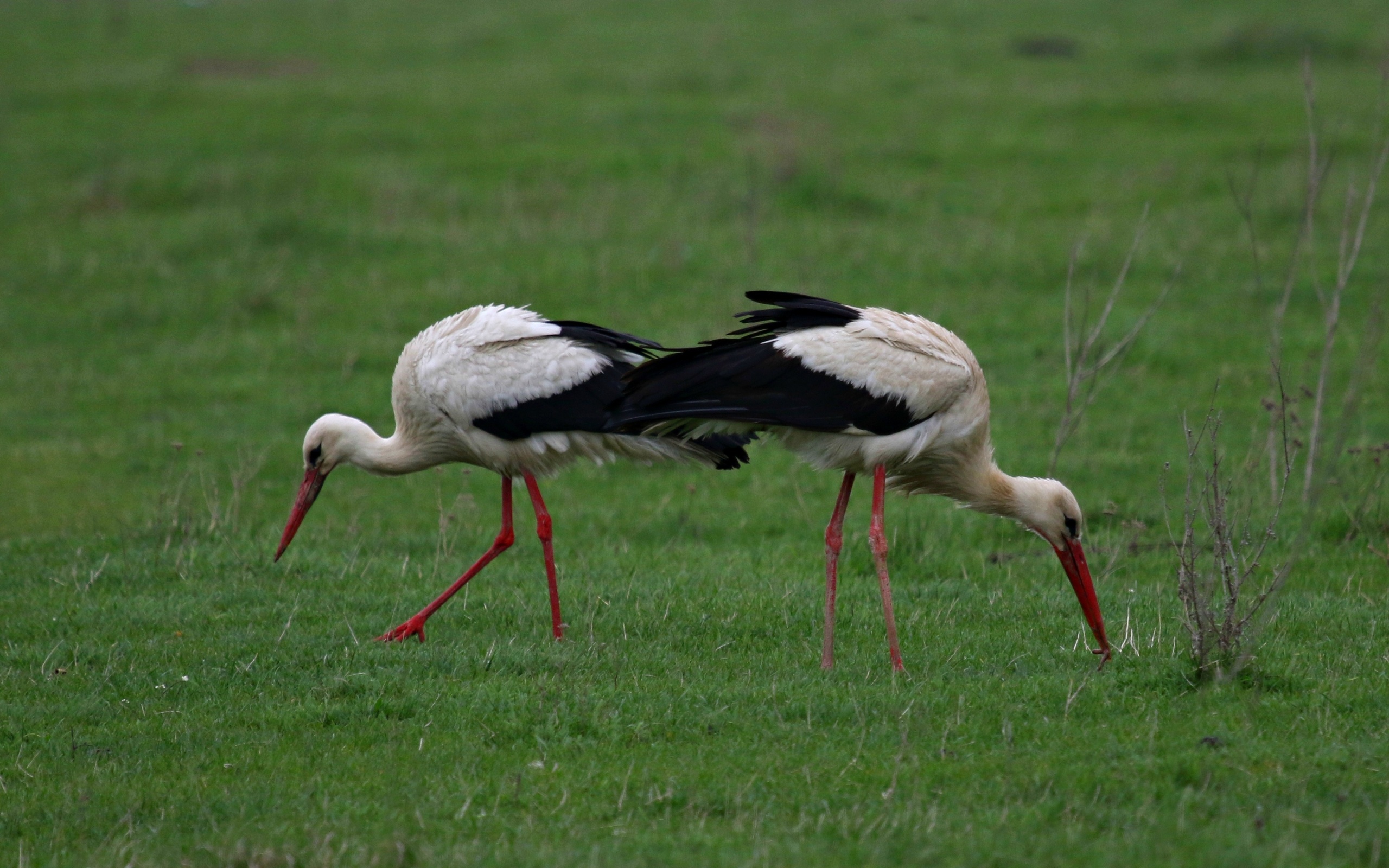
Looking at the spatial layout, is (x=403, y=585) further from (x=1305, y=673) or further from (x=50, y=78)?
(x=50, y=78)

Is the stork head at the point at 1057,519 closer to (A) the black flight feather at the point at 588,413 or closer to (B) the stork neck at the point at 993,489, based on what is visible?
(B) the stork neck at the point at 993,489

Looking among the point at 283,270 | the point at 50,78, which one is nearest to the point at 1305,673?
the point at 283,270

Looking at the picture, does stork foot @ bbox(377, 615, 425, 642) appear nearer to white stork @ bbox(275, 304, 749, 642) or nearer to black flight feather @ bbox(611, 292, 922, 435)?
white stork @ bbox(275, 304, 749, 642)

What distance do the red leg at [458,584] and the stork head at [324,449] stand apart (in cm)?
83

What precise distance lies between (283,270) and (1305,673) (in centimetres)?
1179

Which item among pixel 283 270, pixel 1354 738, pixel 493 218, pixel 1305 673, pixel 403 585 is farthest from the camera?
pixel 493 218

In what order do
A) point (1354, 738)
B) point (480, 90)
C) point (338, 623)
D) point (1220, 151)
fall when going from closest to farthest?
1. point (1354, 738)
2. point (338, 623)
3. point (1220, 151)
4. point (480, 90)

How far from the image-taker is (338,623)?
6879mm

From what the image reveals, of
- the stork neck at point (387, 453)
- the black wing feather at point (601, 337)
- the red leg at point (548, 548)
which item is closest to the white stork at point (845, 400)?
the black wing feather at point (601, 337)

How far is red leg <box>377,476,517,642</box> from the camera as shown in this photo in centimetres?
666

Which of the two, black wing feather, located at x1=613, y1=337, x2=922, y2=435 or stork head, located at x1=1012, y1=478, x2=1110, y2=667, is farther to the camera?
stork head, located at x1=1012, y1=478, x2=1110, y2=667

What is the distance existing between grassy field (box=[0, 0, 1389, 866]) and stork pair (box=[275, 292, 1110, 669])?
51 centimetres

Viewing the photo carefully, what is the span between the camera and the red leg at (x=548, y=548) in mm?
6730

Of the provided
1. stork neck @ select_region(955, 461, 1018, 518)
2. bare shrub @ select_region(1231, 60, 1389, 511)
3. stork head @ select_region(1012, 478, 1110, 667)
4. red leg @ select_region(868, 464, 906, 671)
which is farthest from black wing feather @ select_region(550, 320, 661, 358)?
bare shrub @ select_region(1231, 60, 1389, 511)
